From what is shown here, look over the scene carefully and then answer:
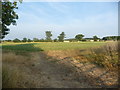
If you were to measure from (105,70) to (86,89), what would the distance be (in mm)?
2473

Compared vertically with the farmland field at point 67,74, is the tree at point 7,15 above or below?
above

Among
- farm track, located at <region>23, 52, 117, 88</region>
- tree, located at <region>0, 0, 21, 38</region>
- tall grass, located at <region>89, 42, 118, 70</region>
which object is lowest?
farm track, located at <region>23, 52, 117, 88</region>

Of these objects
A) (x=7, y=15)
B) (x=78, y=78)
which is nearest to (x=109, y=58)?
(x=78, y=78)

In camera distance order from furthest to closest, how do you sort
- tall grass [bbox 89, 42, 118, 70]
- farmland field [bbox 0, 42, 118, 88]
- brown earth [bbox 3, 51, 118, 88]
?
tall grass [bbox 89, 42, 118, 70] < brown earth [bbox 3, 51, 118, 88] < farmland field [bbox 0, 42, 118, 88]

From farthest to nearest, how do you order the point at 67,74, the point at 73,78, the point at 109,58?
the point at 109,58
the point at 67,74
the point at 73,78

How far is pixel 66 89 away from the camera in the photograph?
3936mm

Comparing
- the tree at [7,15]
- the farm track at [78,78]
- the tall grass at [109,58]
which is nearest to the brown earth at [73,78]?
the farm track at [78,78]

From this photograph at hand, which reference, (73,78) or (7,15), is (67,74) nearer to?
(73,78)

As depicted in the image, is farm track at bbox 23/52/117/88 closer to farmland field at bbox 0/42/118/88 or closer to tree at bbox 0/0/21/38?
farmland field at bbox 0/42/118/88

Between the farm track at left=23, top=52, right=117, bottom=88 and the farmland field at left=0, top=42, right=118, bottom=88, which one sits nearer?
the farmland field at left=0, top=42, right=118, bottom=88

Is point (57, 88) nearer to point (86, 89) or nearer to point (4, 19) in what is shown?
point (86, 89)

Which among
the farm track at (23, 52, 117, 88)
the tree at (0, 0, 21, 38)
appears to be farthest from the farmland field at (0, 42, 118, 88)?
the tree at (0, 0, 21, 38)

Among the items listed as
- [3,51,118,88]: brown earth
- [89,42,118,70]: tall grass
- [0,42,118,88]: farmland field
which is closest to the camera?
[0,42,118,88]: farmland field

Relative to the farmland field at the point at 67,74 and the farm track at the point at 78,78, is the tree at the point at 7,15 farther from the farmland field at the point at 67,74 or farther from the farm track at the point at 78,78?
the farm track at the point at 78,78
